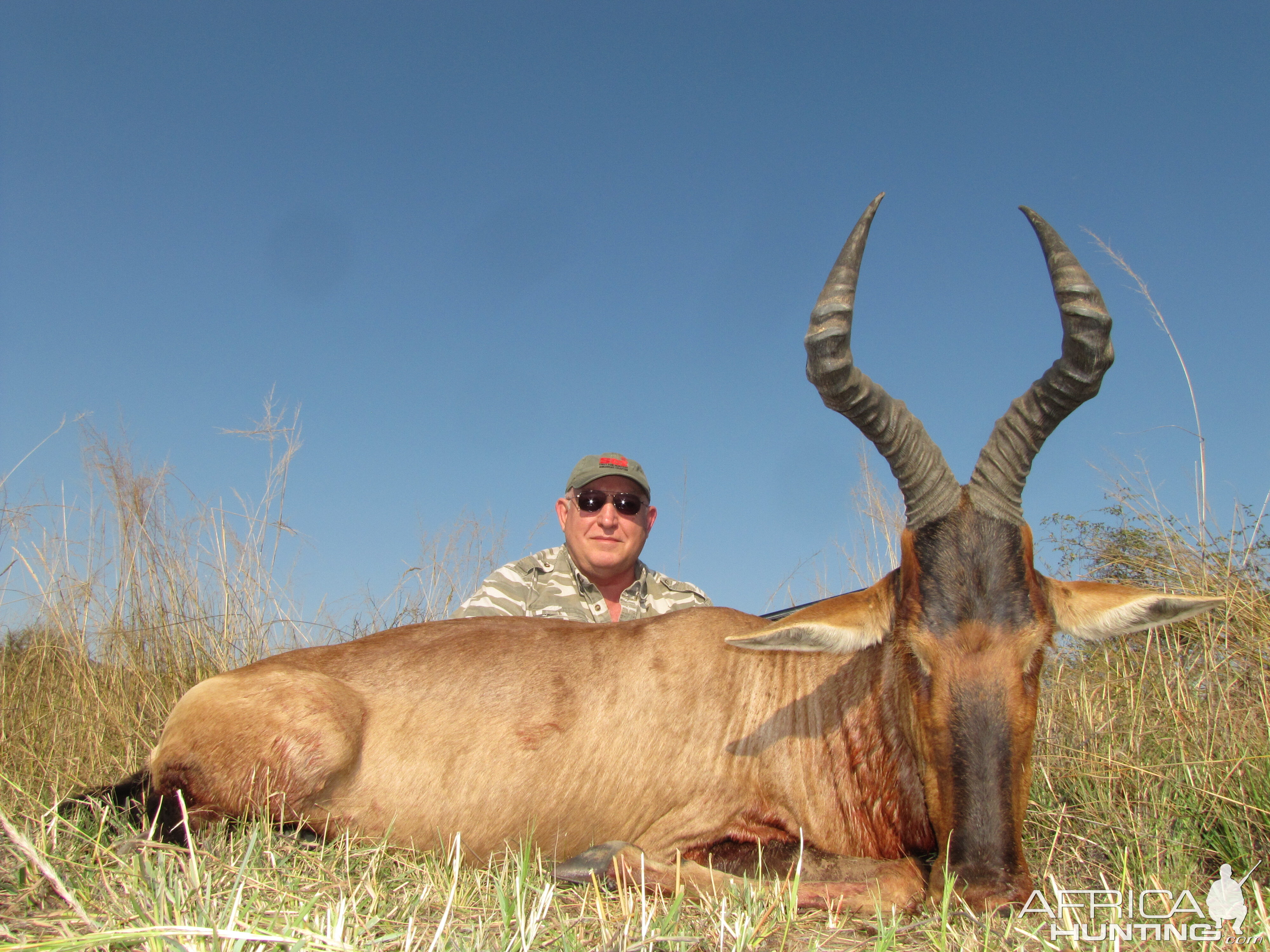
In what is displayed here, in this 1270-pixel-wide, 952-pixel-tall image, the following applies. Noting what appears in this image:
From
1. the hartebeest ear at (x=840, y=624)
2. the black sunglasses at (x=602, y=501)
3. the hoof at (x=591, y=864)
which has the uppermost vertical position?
the black sunglasses at (x=602, y=501)

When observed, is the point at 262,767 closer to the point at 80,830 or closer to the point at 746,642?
the point at 80,830

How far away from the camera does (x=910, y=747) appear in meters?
4.03

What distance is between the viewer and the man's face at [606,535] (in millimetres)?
7281

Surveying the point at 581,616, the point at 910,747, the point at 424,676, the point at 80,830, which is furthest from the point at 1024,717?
the point at 581,616

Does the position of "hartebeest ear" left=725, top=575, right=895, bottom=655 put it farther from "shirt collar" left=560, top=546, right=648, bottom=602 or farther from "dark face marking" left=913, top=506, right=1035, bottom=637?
"shirt collar" left=560, top=546, right=648, bottom=602

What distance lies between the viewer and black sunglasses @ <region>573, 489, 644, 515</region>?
23.8ft

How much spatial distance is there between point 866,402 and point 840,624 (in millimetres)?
970

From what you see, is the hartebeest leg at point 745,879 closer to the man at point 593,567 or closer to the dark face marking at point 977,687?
the dark face marking at point 977,687

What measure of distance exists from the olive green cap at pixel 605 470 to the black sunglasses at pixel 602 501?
0.10 meters

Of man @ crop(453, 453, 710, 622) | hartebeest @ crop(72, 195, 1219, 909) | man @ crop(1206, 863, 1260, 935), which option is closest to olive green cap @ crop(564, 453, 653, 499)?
man @ crop(453, 453, 710, 622)

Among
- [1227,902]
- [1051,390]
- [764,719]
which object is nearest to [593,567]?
[764,719]

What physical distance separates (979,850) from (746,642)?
113cm

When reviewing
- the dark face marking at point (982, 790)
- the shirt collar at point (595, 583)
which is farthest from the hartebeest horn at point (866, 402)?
the shirt collar at point (595, 583)

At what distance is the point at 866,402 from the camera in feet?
13.3
